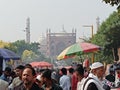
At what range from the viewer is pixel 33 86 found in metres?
5.95

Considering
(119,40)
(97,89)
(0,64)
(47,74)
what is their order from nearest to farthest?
(97,89) → (47,74) → (0,64) → (119,40)

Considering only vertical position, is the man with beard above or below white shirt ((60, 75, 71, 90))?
above

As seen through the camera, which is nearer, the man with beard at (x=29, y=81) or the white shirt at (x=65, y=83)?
the man with beard at (x=29, y=81)

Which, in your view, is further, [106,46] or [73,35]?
[73,35]

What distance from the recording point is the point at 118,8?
1345 centimetres

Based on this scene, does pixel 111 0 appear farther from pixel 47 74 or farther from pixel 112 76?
pixel 47 74

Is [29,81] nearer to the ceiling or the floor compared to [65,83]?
nearer to the ceiling

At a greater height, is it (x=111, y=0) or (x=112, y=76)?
(x=111, y=0)

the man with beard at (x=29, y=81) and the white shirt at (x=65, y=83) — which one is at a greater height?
the man with beard at (x=29, y=81)

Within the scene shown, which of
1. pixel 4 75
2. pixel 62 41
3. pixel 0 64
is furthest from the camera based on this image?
pixel 62 41

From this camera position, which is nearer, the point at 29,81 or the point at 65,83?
the point at 29,81

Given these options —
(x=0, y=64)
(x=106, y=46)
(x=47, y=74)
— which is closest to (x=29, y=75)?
(x=47, y=74)

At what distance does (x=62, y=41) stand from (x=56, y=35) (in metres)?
5.30

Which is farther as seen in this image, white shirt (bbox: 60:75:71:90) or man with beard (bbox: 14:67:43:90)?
white shirt (bbox: 60:75:71:90)
